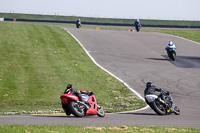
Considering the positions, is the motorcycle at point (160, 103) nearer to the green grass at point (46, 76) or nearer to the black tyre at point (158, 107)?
Answer: the black tyre at point (158, 107)

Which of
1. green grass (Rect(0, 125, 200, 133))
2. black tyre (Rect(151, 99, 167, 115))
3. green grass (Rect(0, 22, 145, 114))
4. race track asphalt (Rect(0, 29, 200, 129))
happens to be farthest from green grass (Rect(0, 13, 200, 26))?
green grass (Rect(0, 125, 200, 133))

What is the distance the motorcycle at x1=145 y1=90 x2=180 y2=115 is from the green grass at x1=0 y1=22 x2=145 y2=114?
107 inches


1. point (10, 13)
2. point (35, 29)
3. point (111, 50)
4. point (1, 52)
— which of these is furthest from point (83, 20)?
point (1, 52)

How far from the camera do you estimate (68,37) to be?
3984 cm

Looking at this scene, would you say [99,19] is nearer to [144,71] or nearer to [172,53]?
[172,53]

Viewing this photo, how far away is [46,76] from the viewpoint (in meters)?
23.2

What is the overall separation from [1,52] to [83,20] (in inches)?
Result: 2720

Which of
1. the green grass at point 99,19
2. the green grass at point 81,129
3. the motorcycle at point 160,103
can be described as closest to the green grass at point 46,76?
the motorcycle at point 160,103

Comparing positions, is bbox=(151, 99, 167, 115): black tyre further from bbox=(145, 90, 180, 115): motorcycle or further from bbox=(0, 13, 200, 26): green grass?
bbox=(0, 13, 200, 26): green grass

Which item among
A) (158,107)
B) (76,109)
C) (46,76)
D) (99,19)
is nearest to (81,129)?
(76,109)

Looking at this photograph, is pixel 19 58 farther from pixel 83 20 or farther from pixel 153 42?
pixel 83 20

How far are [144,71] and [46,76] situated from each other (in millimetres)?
6818

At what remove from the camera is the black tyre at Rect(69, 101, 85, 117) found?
12.4m

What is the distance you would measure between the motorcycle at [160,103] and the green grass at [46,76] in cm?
271
